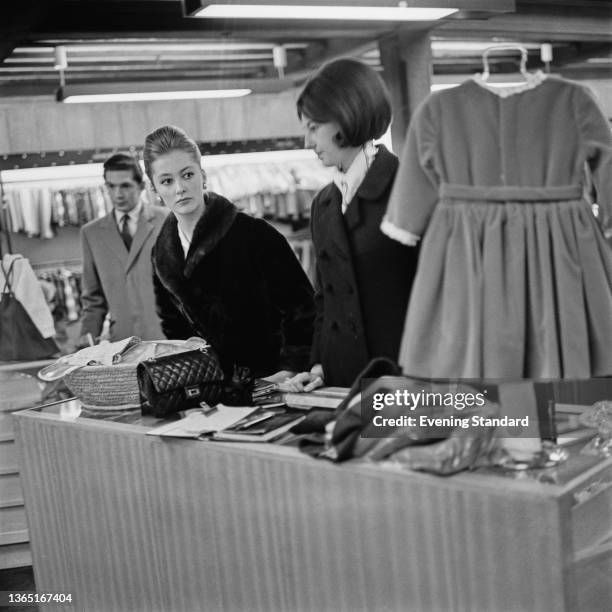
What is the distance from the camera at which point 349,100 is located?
2.15 metres

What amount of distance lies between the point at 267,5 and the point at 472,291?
51.6 inches

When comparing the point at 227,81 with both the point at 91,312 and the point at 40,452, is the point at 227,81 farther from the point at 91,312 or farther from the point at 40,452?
the point at 40,452

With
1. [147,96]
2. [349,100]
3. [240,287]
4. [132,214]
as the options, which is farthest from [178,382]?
[147,96]

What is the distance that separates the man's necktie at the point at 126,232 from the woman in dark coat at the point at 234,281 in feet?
1.21

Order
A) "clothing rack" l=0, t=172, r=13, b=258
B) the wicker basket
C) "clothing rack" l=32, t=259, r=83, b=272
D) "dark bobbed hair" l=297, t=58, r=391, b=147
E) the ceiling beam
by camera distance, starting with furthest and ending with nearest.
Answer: "clothing rack" l=32, t=259, r=83, b=272, "clothing rack" l=0, t=172, r=13, b=258, the ceiling beam, the wicker basket, "dark bobbed hair" l=297, t=58, r=391, b=147

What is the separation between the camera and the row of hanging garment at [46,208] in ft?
13.5

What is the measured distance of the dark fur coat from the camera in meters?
2.78

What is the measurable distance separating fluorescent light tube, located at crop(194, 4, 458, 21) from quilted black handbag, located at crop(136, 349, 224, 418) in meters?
1.09

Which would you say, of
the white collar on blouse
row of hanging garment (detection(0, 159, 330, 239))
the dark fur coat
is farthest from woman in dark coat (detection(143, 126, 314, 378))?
row of hanging garment (detection(0, 159, 330, 239))

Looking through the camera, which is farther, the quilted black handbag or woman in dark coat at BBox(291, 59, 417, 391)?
the quilted black handbag

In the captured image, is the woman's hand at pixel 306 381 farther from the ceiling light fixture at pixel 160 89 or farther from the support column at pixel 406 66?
the ceiling light fixture at pixel 160 89

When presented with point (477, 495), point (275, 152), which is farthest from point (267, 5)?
point (275, 152)

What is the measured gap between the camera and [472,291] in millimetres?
1901

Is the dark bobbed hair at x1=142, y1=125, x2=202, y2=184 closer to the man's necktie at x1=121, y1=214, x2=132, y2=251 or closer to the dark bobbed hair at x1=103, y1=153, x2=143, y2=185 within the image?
the man's necktie at x1=121, y1=214, x2=132, y2=251
